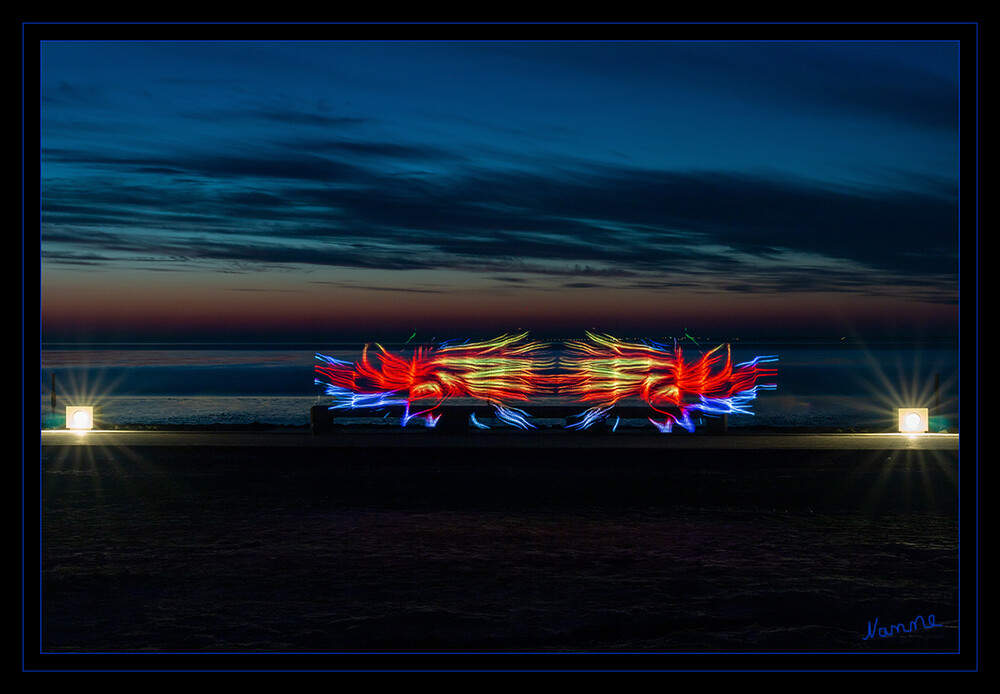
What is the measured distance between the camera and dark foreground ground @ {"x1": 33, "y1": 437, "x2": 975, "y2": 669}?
5840 millimetres

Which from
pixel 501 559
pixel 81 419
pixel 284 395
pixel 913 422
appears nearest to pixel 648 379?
pixel 913 422

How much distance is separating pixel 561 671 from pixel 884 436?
40.9 feet

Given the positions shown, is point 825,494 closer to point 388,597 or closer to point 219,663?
point 388,597

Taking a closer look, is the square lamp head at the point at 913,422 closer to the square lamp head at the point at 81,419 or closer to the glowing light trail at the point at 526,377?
the glowing light trail at the point at 526,377

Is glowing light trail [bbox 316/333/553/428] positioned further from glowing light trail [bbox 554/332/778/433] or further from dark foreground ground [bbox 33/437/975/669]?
dark foreground ground [bbox 33/437/975/669]

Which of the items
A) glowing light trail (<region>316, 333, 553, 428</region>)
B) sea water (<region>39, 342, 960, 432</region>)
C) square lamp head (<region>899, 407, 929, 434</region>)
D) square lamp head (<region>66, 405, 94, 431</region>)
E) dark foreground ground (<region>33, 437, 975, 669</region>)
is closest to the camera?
dark foreground ground (<region>33, 437, 975, 669</region>)

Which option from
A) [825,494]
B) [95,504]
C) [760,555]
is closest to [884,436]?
[825,494]
